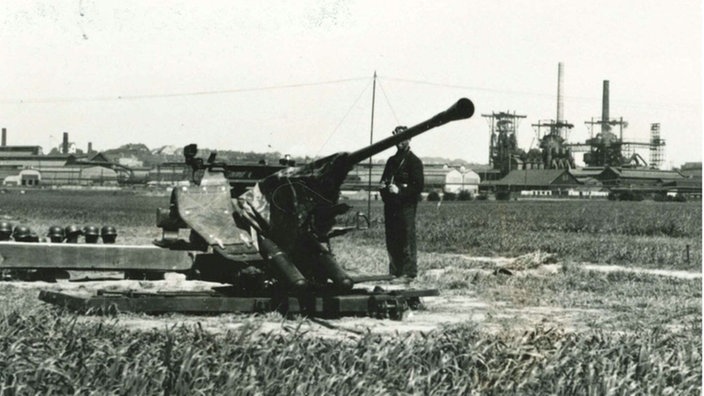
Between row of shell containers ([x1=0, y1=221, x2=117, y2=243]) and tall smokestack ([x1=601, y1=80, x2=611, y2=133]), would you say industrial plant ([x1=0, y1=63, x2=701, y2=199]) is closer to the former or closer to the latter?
tall smokestack ([x1=601, y1=80, x2=611, y2=133])

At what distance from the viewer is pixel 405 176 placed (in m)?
13.2

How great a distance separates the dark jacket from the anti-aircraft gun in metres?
2.26

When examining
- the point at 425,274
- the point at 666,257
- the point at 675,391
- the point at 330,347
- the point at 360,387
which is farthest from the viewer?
the point at 666,257

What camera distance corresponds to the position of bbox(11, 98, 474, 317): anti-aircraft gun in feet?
32.4

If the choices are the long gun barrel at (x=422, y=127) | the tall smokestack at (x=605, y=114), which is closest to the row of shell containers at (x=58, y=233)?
the long gun barrel at (x=422, y=127)

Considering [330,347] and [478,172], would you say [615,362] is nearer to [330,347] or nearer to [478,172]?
[330,347]

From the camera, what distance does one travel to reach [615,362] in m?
7.16

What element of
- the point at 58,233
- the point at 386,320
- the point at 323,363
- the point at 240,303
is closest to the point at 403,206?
the point at 386,320

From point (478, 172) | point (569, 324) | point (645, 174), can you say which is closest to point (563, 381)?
point (569, 324)

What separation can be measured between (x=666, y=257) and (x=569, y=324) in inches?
436

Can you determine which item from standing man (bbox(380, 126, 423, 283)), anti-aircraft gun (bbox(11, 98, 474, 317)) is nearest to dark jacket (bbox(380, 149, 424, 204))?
standing man (bbox(380, 126, 423, 283))

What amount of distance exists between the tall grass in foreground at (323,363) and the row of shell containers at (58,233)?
7.12 meters

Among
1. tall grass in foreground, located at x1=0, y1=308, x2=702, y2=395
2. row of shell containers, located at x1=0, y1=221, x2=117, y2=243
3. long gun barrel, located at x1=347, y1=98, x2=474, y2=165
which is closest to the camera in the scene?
tall grass in foreground, located at x1=0, y1=308, x2=702, y2=395

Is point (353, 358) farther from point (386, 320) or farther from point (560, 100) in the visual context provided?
point (560, 100)
